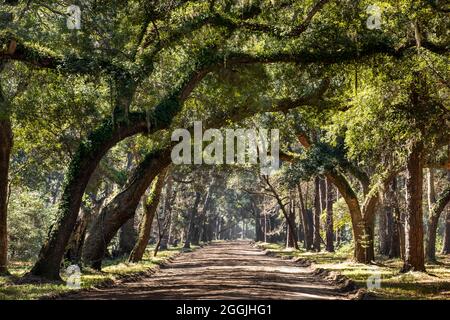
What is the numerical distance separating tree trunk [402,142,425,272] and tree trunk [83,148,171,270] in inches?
348

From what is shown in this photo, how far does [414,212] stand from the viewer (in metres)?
19.7

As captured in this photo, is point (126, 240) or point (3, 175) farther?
point (126, 240)

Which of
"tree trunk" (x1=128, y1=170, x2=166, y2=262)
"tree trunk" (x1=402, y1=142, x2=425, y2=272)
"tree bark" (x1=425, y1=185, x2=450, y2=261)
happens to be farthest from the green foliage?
"tree trunk" (x1=402, y1=142, x2=425, y2=272)

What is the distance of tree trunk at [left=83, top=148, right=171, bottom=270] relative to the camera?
19.8 m

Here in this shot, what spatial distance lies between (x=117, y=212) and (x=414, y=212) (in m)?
10.1

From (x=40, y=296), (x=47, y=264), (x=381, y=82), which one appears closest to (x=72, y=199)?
(x=47, y=264)

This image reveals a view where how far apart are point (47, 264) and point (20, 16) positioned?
22.9 ft

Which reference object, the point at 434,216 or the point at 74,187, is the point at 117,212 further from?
the point at 434,216

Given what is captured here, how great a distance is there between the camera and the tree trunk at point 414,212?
19672 millimetres

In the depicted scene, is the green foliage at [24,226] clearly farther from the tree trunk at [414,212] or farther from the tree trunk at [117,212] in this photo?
the tree trunk at [414,212]

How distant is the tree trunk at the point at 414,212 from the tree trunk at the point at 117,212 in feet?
29.0

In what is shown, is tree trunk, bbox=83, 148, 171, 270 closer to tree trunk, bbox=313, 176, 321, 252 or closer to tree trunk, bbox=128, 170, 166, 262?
tree trunk, bbox=128, 170, 166, 262

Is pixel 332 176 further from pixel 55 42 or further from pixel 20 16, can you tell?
pixel 20 16

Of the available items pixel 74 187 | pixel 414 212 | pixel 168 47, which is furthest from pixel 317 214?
pixel 74 187
